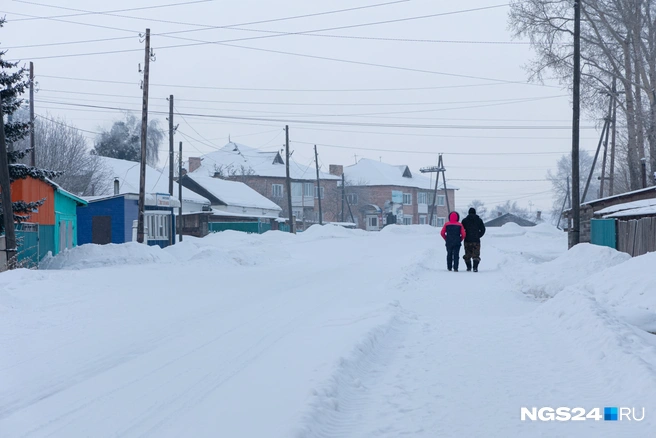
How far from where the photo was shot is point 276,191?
93312 millimetres

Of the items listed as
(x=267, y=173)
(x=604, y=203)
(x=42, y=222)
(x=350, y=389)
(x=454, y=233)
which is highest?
(x=267, y=173)

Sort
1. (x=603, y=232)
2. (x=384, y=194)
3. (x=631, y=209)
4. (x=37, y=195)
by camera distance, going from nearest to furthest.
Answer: (x=631, y=209) → (x=37, y=195) → (x=603, y=232) → (x=384, y=194)

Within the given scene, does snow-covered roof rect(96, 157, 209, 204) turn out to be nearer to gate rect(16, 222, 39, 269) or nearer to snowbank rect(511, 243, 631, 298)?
gate rect(16, 222, 39, 269)

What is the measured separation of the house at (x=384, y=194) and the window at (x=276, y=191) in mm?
10940

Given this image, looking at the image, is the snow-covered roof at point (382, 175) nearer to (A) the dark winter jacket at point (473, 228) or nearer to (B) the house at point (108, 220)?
(B) the house at point (108, 220)

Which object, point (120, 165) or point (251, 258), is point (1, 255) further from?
point (120, 165)

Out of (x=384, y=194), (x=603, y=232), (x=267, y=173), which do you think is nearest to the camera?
(x=603, y=232)

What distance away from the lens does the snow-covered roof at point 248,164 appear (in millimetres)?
92938

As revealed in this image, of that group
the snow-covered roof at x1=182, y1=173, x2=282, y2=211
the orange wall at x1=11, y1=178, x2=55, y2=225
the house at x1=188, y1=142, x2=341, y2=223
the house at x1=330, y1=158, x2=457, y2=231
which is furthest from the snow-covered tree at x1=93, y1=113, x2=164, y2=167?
the orange wall at x1=11, y1=178, x2=55, y2=225

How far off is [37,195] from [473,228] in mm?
15459

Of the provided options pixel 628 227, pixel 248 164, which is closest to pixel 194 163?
pixel 248 164

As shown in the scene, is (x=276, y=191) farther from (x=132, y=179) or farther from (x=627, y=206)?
(x=627, y=206)

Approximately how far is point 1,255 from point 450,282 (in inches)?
500

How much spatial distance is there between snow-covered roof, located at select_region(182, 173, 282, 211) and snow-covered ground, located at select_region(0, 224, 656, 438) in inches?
1850
